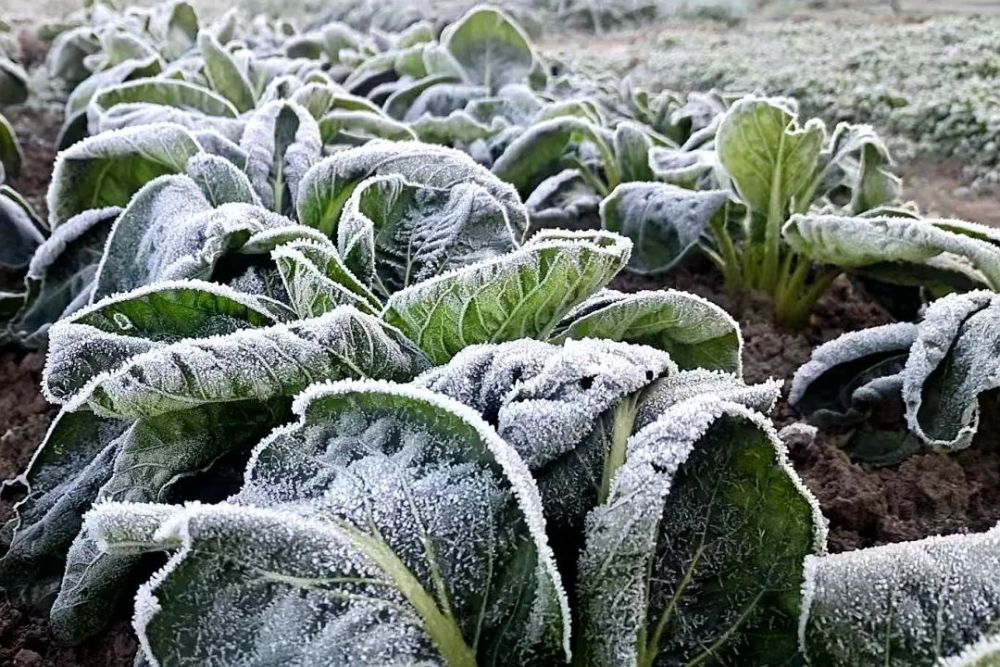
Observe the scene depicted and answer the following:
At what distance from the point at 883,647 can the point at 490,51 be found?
2.47 meters

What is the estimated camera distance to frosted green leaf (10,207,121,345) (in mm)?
1792

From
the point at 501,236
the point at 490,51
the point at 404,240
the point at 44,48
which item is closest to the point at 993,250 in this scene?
the point at 501,236

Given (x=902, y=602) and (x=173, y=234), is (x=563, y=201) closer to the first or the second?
(x=173, y=234)

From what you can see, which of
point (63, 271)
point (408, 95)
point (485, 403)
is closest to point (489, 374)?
point (485, 403)

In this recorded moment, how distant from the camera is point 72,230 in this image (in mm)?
1795

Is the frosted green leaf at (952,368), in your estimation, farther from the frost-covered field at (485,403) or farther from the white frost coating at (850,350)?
the white frost coating at (850,350)

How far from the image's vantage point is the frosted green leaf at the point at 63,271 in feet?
5.88

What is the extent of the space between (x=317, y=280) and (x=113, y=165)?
891 millimetres

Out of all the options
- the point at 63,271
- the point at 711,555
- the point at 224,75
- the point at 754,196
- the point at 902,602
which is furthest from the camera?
the point at 224,75

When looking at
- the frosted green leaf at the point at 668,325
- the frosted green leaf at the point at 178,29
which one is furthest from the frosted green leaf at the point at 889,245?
the frosted green leaf at the point at 178,29

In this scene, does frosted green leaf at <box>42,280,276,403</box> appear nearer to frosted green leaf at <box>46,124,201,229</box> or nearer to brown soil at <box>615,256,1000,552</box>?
frosted green leaf at <box>46,124,201,229</box>

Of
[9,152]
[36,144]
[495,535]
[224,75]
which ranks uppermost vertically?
[495,535]

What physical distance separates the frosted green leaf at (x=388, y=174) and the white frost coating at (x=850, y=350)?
0.54 metres

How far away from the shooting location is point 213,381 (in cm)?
99
